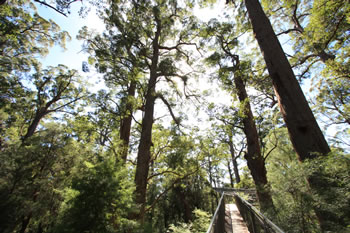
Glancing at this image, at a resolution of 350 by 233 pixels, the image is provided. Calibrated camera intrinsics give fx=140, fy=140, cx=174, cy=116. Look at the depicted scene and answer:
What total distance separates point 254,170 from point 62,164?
8542 mm

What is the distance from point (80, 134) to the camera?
6.86 meters

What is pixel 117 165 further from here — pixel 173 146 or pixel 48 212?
pixel 48 212

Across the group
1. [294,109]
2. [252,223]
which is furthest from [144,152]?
[294,109]

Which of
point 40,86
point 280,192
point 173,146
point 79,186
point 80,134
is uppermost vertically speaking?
point 40,86

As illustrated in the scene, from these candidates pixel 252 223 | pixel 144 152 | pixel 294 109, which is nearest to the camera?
pixel 294 109

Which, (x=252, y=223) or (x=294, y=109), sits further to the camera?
(x=252, y=223)

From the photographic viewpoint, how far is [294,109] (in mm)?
2580

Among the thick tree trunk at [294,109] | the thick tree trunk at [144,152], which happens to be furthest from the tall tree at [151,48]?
the thick tree trunk at [294,109]

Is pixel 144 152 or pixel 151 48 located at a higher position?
pixel 151 48

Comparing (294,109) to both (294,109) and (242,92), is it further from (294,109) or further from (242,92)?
(242,92)

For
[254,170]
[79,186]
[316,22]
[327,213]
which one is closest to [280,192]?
[327,213]

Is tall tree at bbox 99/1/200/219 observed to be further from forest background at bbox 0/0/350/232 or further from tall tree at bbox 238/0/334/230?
tall tree at bbox 238/0/334/230

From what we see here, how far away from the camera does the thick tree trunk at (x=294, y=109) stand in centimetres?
224

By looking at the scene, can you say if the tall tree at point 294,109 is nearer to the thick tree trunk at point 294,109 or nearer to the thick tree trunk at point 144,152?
the thick tree trunk at point 294,109
